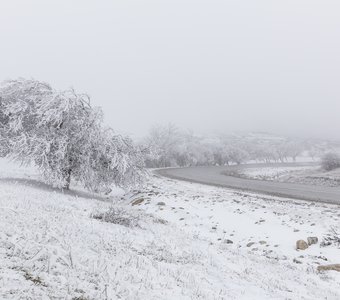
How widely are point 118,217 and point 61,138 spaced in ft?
30.3

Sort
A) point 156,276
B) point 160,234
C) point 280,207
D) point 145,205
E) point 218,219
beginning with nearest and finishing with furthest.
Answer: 1. point 156,276
2. point 160,234
3. point 218,219
4. point 280,207
5. point 145,205

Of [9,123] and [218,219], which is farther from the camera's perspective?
[9,123]

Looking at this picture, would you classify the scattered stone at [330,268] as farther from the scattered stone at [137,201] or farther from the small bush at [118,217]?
the scattered stone at [137,201]

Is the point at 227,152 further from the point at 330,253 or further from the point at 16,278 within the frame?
the point at 16,278

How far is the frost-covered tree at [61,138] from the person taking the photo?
19281 mm

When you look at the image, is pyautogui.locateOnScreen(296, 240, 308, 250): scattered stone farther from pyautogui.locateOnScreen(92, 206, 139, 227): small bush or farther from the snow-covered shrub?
pyautogui.locateOnScreen(92, 206, 139, 227): small bush

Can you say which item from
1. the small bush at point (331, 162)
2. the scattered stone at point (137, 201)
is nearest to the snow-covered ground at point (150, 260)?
the scattered stone at point (137, 201)

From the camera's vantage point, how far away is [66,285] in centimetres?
523

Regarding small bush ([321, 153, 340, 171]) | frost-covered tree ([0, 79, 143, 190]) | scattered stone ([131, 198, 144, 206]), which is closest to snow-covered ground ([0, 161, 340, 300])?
frost-covered tree ([0, 79, 143, 190])

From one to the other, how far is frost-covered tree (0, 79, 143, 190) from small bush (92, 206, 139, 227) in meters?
7.75

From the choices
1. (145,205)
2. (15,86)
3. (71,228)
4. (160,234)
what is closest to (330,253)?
(160,234)

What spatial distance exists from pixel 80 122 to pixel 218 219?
921cm

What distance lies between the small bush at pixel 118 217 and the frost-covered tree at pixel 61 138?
775 centimetres

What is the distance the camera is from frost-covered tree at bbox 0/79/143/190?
1928cm
